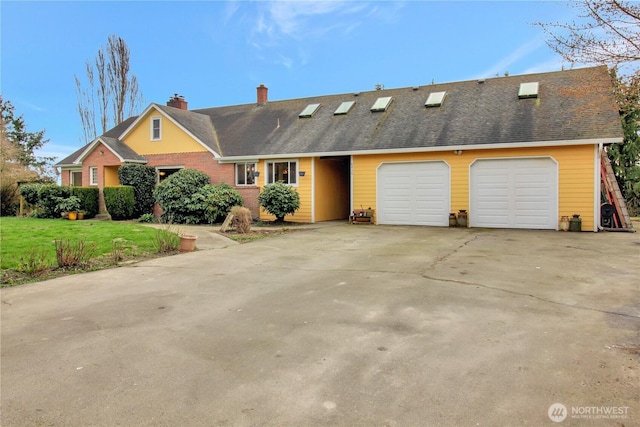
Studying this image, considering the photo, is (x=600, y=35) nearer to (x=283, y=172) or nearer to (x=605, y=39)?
(x=605, y=39)

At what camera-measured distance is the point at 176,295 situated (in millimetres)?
5891

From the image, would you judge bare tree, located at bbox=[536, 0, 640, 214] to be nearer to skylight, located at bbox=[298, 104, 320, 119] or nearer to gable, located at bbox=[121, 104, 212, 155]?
skylight, located at bbox=[298, 104, 320, 119]

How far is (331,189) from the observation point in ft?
62.2

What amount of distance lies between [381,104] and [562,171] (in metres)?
8.17

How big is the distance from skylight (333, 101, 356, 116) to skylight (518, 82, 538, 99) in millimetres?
7384

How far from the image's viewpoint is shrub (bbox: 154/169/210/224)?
670 inches

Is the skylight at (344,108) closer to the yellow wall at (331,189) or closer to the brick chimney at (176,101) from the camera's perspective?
the yellow wall at (331,189)

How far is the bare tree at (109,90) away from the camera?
115ft

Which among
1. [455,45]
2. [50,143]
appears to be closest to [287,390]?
[455,45]

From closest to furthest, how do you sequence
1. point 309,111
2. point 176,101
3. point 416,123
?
point 416,123, point 309,111, point 176,101

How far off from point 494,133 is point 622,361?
12.1 meters

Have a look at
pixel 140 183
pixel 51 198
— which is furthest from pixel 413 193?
pixel 51 198

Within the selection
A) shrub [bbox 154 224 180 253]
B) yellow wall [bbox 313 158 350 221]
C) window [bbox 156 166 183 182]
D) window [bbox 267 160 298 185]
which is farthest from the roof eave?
shrub [bbox 154 224 180 253]

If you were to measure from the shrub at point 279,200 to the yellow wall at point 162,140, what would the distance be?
17.2 ft
